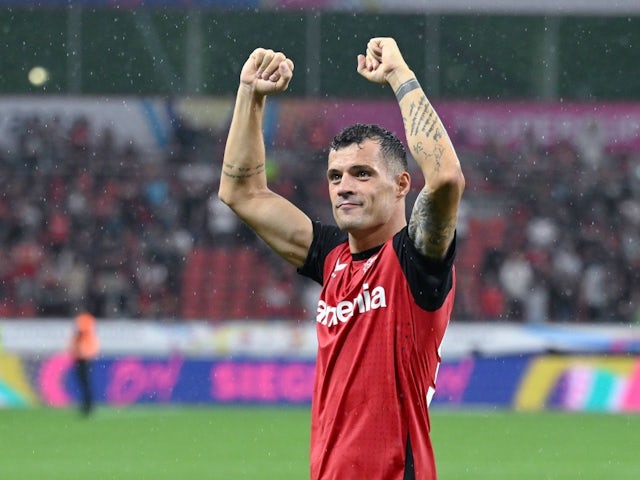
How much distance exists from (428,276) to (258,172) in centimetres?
107

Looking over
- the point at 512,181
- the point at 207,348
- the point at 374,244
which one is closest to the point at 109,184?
the point at 207,348

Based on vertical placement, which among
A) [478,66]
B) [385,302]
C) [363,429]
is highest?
[478,66]

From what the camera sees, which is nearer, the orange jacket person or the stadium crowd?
the orange jacket person

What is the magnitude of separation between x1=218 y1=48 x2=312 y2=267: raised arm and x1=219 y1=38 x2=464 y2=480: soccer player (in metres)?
0.38

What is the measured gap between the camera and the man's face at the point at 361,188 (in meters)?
4.43

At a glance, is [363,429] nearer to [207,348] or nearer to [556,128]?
[207,348]

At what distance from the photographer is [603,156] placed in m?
26.2

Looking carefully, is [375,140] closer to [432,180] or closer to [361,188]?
[361,188]

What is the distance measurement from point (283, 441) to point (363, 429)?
12.3m

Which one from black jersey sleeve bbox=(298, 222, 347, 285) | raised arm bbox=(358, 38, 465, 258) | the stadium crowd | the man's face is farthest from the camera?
the stadium crowd

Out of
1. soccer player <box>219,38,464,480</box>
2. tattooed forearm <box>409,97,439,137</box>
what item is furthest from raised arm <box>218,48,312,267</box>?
tattooed forearm <box>409,97,439,137</box>

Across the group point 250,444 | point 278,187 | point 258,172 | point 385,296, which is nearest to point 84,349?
point 250,444

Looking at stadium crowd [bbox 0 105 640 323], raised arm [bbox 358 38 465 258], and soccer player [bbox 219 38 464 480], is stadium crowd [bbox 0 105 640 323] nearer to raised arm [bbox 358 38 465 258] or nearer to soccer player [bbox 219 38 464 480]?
soccer player [bbox 219 38 464 480]

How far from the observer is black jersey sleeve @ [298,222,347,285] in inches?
191
